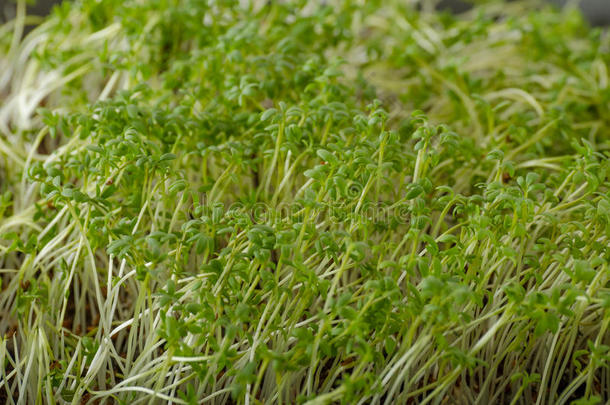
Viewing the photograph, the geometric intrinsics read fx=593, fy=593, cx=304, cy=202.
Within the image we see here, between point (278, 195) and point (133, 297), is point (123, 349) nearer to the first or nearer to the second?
point (133, 297)

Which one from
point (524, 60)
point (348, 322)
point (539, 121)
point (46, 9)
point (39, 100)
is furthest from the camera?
point (46, 9)

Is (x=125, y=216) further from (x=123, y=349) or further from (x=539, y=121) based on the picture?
(x=539, y=121)

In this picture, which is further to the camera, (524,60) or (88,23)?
(524,60)

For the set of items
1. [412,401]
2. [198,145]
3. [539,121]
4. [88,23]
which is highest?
[88,23]

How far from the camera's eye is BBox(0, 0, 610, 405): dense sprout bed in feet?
2.59

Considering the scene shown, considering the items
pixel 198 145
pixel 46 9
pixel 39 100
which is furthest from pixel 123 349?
pixel 46 9

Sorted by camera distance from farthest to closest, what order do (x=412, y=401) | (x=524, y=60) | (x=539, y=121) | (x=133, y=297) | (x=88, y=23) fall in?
(x=524, y=60) < (x=88, y=23) < (x=539, y=121) < (x=133, y=297) < (x=412, y=401)

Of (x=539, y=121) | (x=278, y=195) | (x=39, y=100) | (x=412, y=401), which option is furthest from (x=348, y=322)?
(x=39, y=100)

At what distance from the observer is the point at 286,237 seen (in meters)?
0.78

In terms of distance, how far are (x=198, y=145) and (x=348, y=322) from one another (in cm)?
42

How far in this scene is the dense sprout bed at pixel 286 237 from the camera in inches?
31.0

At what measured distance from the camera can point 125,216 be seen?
974 mm

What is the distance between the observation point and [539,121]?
125 cm

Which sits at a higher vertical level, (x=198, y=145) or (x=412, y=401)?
(x=198, y=145)
